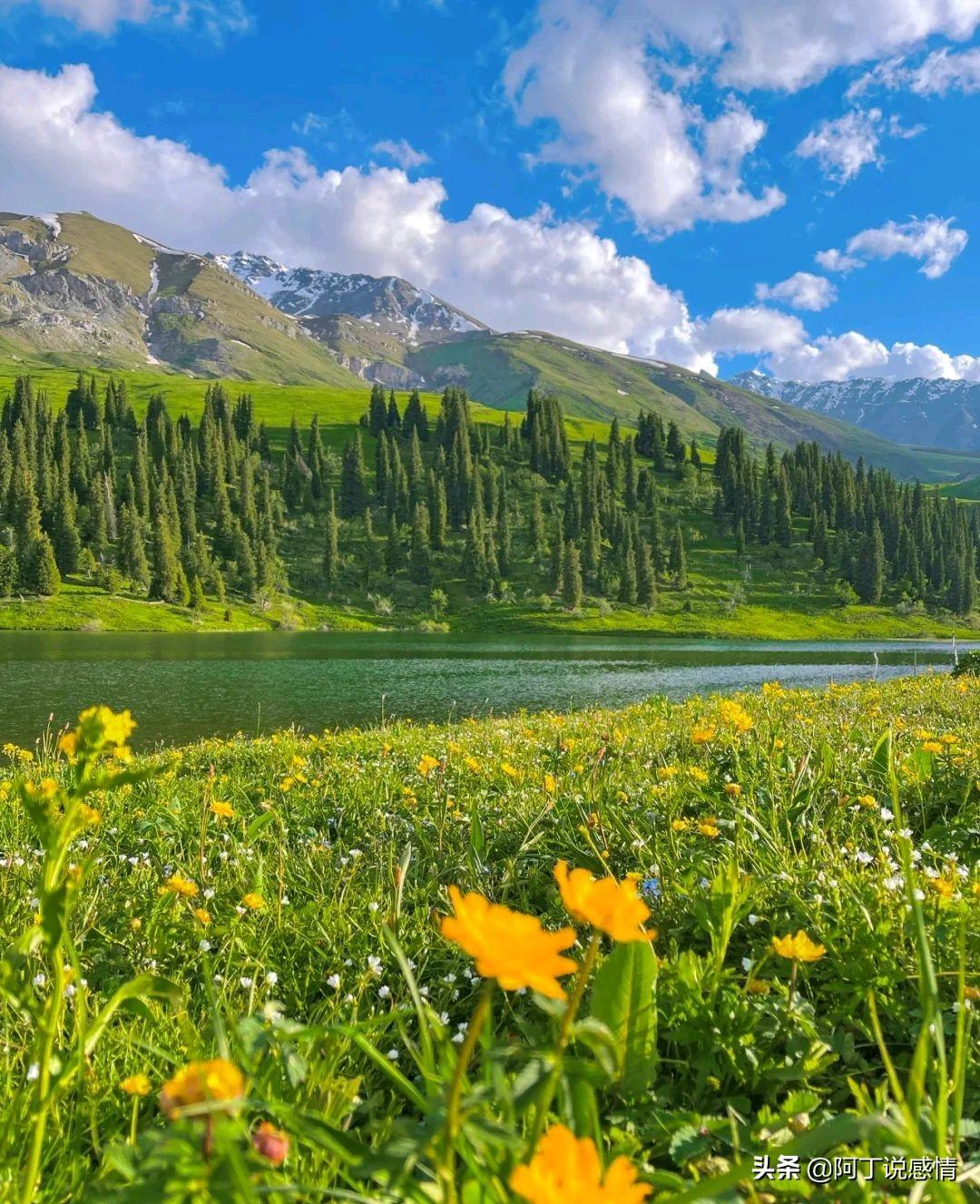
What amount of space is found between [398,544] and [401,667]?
78155 millimetres

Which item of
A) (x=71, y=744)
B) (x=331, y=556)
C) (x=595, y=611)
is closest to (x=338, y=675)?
(x=71, y=744)

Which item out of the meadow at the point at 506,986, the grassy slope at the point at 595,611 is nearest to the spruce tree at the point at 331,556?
the grassy slope at the point at 595,611

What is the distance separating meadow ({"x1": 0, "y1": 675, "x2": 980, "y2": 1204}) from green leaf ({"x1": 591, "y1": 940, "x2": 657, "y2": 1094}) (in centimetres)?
1

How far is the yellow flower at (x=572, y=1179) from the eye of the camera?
739 mm

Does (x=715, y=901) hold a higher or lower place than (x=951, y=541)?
lower

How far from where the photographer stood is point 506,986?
0.69 m

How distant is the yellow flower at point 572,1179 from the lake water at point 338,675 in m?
8.56

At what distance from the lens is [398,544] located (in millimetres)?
126750

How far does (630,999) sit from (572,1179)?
159 cm

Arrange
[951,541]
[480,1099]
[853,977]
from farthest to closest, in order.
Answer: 1. [951,541]
2. [853,977]
3. [480,1099]

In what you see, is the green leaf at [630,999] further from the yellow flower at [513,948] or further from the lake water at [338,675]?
the lake water at [338,675]

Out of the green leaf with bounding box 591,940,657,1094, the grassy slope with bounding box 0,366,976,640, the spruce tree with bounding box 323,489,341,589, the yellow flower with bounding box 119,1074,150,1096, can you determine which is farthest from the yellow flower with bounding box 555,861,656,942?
the spruce tree with bounding box 323,489,341,589

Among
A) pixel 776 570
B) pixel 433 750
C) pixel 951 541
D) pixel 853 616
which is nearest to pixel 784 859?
pixel 433 750

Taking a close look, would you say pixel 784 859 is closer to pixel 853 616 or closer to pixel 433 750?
pixel 433 750
